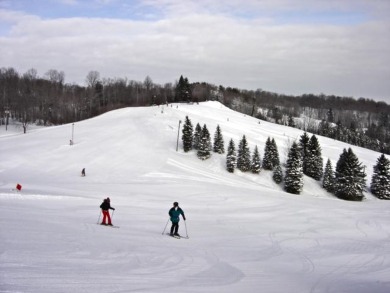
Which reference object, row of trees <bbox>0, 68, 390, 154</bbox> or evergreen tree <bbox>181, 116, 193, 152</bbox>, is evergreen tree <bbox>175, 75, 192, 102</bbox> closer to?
row of trees <bbox>0, 68, 390, 154</bbox>

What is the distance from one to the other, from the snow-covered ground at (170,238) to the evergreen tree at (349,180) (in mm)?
16703

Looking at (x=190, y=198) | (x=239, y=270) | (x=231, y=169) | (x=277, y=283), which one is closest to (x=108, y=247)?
(x=239, y=270)

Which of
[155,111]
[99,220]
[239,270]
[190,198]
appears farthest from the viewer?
[155,111]

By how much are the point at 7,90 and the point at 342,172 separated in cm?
9424

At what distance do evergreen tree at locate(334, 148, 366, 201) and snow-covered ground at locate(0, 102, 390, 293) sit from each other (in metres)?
16.7

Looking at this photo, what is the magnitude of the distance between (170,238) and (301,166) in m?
45.5

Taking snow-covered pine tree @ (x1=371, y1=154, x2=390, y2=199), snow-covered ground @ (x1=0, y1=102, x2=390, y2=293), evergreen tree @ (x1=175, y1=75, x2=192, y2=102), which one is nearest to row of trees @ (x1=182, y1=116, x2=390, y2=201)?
snow-covered pine tree @ (x1=371, y1=154, x2=390, y2=199)

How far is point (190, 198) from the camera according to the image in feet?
121

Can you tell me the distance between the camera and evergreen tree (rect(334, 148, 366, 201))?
190 ft

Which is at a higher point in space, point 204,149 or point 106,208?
point 106,208

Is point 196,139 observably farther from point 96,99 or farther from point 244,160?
point 96,99

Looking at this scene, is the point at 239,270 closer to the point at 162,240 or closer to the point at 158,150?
the point at 162,240

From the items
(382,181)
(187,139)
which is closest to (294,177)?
(382,181)

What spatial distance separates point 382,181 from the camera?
61.8m
